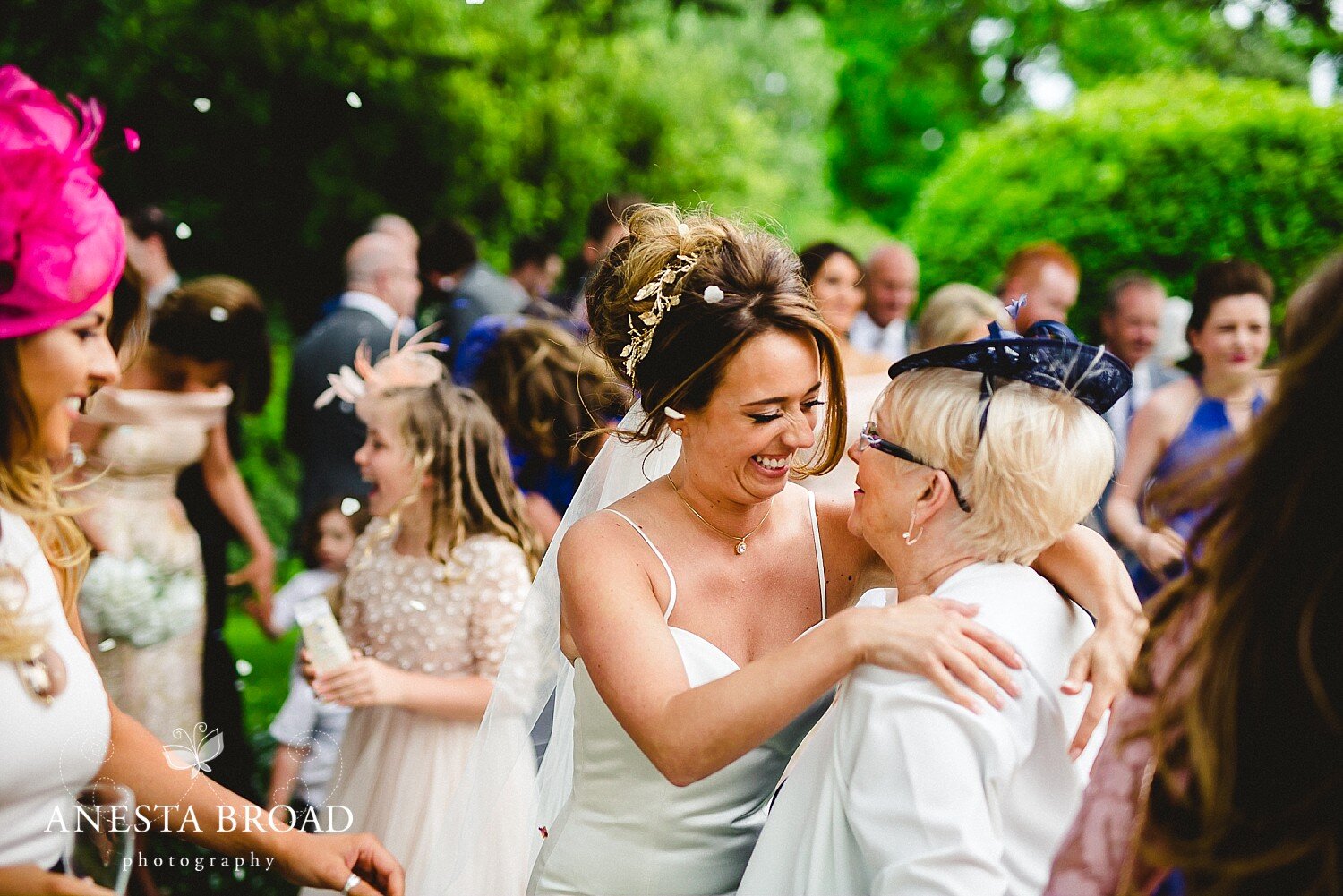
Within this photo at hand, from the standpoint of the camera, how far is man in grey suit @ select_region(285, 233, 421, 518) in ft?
17.6

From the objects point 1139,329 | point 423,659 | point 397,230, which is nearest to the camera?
point 423,659

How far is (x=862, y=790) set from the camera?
Result: 1.80m

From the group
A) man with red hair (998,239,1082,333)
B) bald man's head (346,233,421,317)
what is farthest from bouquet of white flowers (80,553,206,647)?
man with red hair (998,239,1082,333)

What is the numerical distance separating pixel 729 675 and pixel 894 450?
0.52m

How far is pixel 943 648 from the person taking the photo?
5.75 ft

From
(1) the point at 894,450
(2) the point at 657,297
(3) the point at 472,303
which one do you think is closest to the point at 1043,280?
(3) the point at 472,303

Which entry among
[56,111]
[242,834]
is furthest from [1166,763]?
[56,111]

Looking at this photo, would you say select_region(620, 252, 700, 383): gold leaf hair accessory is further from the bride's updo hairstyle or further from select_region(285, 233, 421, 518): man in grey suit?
select_region(285, 233, 421, 518): man in grey suit

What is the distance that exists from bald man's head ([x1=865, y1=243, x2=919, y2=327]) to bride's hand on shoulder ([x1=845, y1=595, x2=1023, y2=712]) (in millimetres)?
5697

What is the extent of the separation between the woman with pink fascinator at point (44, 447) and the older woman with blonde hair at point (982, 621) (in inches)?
45.3

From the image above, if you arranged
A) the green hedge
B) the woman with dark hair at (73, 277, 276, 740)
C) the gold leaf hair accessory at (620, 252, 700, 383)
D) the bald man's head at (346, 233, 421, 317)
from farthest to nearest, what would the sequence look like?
the green hedge, the bald man's head at (346, 233, 421, 317), the woman with dark hair at (73, 277, 276, 740), the gold leaf hair accessory at (620, 252, 700, 383)

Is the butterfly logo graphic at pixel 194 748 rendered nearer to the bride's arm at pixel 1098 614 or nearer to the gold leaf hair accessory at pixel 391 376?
the gold leaf hair accessory at pixel 391 376

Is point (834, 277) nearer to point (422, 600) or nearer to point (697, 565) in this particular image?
point (422, 600)

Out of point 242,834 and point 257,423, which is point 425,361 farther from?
point 257,423
